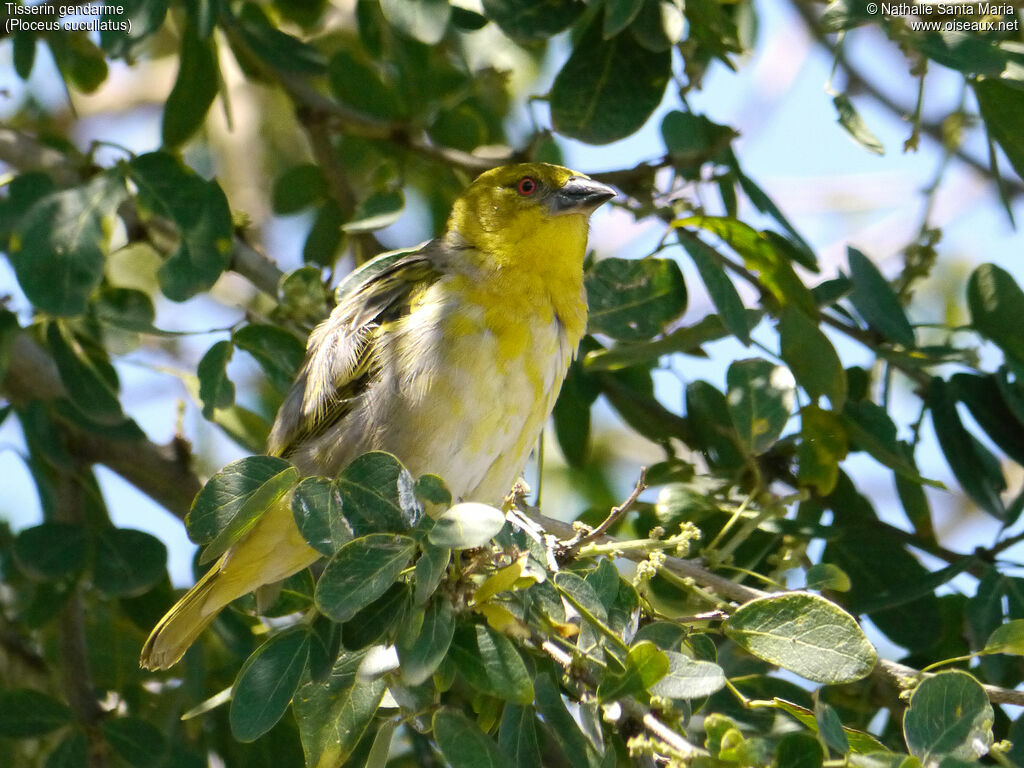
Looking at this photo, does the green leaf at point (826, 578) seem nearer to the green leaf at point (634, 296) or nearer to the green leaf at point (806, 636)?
the green leaf at point (806, 636)

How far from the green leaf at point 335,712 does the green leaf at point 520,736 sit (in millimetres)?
262

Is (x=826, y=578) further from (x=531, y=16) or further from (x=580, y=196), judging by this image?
(x=531, y=16)

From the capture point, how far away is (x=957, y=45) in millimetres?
3049

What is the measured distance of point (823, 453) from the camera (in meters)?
3.20

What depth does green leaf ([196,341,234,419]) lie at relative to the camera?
3236 mm

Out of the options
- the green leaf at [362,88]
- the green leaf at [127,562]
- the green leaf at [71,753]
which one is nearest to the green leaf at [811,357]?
the green leaf at [362,88]

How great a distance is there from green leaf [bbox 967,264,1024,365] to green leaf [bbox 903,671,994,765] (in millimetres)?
1437

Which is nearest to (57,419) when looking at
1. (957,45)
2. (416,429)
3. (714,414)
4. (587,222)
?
(416,429)

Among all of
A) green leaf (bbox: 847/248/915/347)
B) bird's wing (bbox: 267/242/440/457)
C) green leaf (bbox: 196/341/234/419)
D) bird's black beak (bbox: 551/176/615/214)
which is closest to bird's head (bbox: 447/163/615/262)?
bird's black beak (bbox: 551/176/615/214)

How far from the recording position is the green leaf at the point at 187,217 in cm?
332

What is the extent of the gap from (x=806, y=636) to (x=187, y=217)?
2.06 metres

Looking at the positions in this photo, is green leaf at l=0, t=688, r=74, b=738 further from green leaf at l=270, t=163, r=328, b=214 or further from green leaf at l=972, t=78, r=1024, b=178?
green leaf at l=972, t=78, r=1024, b=178

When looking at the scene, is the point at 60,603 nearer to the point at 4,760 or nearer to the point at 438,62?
the point at 4,760

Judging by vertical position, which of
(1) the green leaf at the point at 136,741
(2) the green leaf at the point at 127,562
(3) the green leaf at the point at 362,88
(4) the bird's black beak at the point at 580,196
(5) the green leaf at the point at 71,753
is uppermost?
(3) the green leaf at the point at 362,88
